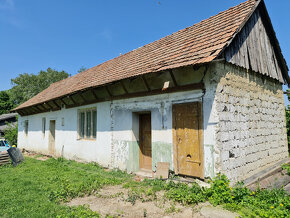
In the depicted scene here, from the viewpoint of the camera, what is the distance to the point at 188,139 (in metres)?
5.64

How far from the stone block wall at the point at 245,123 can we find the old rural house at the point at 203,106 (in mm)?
28

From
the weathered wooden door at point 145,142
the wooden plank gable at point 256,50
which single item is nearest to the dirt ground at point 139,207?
the weathered wooden door at point 145,142

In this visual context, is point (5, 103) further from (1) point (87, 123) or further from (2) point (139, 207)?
(2) point (139, 207)

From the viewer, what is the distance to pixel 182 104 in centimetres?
585

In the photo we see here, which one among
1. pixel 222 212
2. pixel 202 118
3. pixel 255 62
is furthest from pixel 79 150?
pixel 255 62

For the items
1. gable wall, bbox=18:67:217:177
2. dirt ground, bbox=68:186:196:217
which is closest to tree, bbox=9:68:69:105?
gable wall, bbox=18:67:217:177

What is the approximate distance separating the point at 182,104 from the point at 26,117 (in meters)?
15.5

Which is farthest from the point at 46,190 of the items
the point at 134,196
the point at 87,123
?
the point at 87,123

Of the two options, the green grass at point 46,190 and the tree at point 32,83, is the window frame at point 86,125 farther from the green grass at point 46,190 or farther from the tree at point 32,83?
the tree at point 32,83

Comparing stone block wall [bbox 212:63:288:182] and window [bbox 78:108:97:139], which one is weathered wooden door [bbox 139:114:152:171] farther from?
stone block wall [bbox 212:63:288:182]

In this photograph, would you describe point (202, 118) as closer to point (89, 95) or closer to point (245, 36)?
point (245, 36)

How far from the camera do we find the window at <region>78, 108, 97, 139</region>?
9.45 metres

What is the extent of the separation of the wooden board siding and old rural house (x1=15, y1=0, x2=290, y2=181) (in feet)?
0.11

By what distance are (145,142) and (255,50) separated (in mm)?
5290
